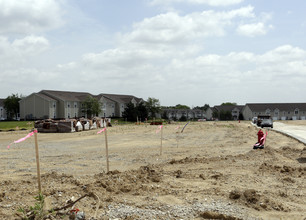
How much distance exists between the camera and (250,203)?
6.46 m

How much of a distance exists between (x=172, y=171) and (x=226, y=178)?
1.94 meters

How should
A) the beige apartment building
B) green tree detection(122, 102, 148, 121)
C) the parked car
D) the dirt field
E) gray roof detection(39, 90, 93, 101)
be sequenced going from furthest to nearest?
green tree detection(122, 102, 148, 121)
gray roof detection(39, 90, 93, 101)
the beige apartment building
the parked car
the dirt field

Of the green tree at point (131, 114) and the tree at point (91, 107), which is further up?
the tree at point (91, 107)

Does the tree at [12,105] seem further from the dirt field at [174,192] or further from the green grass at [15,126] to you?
the dirt field at [174,192]

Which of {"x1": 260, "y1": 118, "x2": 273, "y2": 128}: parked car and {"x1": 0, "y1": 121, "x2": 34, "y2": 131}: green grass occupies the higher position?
{"x1": 0, "y1": 121, "x2": 34, "y2": 131}: green grass

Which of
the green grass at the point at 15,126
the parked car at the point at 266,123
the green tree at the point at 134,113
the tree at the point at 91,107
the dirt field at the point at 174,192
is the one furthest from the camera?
the tree at the point at 91,107

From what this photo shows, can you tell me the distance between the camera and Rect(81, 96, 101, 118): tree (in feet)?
251

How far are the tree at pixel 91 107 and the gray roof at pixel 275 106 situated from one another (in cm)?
6353

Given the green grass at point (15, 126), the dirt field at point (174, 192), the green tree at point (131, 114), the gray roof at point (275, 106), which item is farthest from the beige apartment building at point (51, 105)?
the gray roof at point (275, 106)

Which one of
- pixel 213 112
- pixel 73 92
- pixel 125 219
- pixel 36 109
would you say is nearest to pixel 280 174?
pixel 125 219

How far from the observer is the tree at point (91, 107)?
76.5m

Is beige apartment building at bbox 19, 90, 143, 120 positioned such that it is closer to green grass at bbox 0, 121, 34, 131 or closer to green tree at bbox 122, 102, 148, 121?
green tree at bbox 122, 102, 148, 121

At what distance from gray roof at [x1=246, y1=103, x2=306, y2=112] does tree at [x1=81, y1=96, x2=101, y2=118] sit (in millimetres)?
63526

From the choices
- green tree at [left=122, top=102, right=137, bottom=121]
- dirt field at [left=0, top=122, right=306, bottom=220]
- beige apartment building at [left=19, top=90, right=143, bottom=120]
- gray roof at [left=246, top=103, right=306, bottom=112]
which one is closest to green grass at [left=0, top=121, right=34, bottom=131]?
beige apartment building at [left=19, top=90, right=143, bottom=120]
